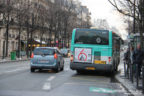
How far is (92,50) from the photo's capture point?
1881 cm

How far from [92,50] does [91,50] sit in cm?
6

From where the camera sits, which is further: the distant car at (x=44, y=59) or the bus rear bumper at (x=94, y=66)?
the distant car at (x=44, y=59)

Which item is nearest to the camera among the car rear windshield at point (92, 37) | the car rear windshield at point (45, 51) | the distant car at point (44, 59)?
the car rear windshield at point (92, 37)

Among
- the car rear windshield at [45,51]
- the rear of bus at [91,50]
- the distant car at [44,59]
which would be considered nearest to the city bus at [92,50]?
the rear of bus at [91,50]

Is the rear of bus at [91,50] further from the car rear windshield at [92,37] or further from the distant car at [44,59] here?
the distant car at [44,59]

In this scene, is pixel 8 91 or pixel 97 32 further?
pixel 97 32

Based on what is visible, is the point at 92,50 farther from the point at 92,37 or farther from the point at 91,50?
the point at 92,37

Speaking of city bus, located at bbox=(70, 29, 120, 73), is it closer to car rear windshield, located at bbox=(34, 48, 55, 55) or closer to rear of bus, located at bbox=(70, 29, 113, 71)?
rear of bus, located at bbox=(70, 29, 113, 71)

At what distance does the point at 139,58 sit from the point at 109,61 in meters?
2.12

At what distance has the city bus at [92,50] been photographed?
61.2 ft

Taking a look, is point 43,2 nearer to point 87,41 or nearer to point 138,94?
point 87,41

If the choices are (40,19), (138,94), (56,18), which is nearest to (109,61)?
(138,94)

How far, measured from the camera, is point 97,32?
19.2 meters

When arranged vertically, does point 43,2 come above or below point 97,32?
above
